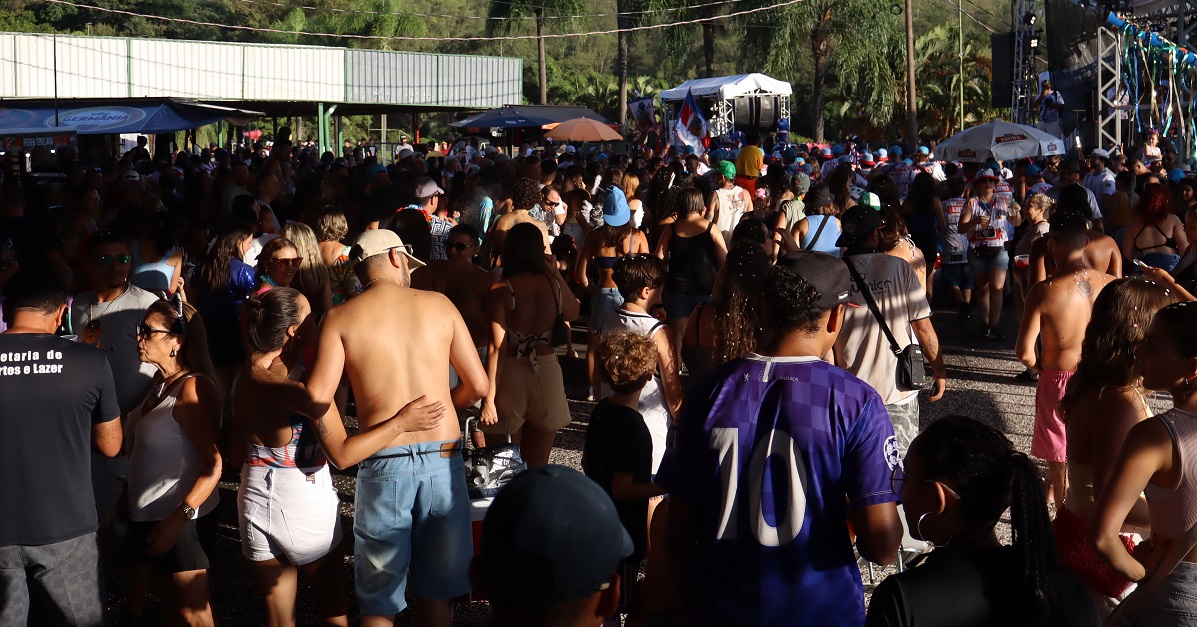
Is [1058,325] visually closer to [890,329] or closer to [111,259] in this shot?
[890,329]

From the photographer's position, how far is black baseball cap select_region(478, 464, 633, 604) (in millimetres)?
1601

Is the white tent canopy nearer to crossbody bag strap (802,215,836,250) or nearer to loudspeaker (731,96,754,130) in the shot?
loudspeaker (731,96,754,130)

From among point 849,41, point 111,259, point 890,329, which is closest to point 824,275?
point 890,329

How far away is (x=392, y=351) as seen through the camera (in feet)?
12.8

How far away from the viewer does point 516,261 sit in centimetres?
578

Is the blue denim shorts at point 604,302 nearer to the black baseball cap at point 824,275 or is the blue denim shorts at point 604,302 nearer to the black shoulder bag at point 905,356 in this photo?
the black shoulder bag at point 905,356

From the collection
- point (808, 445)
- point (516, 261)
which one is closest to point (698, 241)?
point (516, 261)

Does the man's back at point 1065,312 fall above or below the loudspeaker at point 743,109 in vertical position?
below

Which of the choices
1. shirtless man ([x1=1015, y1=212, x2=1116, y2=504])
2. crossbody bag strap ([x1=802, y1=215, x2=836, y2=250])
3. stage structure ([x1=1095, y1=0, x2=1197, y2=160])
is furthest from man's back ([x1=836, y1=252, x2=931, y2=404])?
stage structure ([x1=1095, y1=0, x2=1197, y2=160])

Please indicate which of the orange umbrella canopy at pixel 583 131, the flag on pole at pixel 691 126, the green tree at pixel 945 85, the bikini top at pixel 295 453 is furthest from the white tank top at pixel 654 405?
the green tree at pixel 945 85

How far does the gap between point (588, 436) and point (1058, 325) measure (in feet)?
8.95

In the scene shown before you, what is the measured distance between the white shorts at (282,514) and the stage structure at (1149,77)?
2111 cm

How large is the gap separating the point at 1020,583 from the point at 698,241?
556 centimetres

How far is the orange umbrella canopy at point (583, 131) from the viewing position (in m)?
24.6
